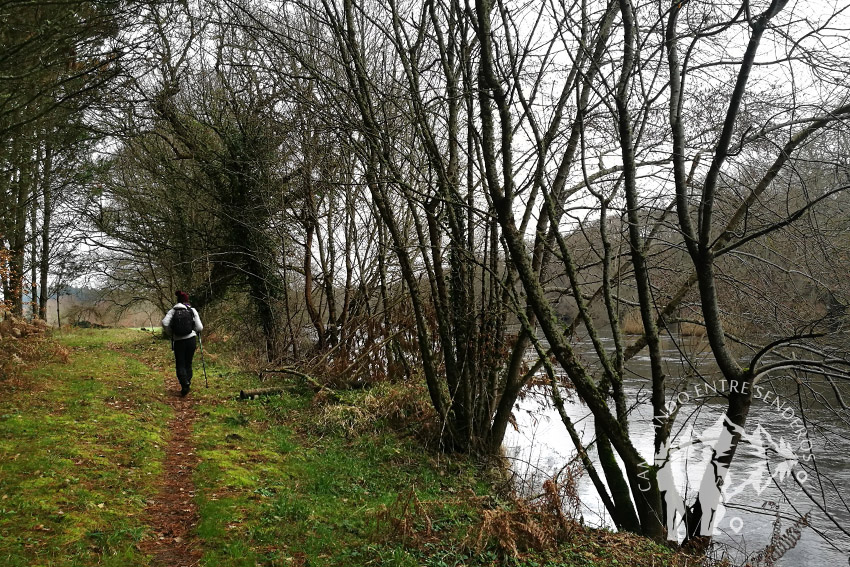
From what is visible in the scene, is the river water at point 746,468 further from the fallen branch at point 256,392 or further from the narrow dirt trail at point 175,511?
the fallen branch at point 256,392

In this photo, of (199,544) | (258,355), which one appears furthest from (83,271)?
(199,544)

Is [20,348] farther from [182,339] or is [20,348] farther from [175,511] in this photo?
[175,511]

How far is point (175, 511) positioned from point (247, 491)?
712 mm

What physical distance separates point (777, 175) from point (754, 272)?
128 centimetres

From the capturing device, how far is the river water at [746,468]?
6.64 meters

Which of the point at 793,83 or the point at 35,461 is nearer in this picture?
the point at 793,83

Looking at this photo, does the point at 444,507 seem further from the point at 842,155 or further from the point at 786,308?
the point at 842,155

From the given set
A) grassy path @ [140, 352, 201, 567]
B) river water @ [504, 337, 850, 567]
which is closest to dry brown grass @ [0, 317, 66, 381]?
→ grassy path @ [140, 352, 201, 567]

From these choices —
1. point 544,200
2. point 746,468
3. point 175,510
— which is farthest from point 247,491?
point 746,468

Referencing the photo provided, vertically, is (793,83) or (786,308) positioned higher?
(793,83)

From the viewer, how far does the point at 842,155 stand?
4605 millimetres

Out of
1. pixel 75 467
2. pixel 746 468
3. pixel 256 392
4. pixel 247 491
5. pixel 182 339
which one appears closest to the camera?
pixel 75 467

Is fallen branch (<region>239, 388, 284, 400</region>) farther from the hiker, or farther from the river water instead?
the river water

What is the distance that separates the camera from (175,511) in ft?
16.6
